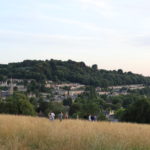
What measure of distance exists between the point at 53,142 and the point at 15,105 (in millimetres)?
30844

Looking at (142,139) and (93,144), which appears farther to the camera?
(142,139)

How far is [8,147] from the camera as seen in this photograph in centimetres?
727

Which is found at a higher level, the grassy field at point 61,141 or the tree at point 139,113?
the grassy field at point 61,141

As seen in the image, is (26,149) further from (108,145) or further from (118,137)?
(118,137)

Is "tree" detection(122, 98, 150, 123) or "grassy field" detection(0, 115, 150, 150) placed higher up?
"grassy field" detection(0, 115, 150, 150)

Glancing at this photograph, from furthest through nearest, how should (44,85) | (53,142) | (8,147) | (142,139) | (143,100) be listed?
(44,85) → (143,100) → (142,139) → (53,142) → (8,147)

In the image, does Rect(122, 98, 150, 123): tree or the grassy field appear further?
Rect(122, 98, 150, 123): tree

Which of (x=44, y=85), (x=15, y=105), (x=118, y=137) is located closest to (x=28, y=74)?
(x=44, y=85)

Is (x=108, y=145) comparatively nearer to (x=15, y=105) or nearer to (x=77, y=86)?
(x=15, y=105)

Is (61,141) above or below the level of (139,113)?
above

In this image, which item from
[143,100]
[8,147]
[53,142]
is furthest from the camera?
[143,100]

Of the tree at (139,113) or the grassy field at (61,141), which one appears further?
the tree at (139,113)

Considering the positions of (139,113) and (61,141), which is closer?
(61,141)

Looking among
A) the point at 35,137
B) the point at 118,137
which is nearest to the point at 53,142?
the point at 35,137
